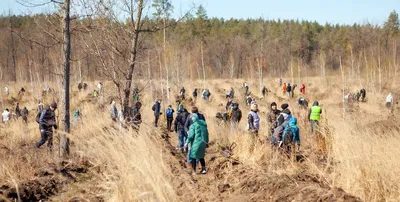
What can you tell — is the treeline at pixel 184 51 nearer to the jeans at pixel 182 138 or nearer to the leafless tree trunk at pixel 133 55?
the leafless tree trunk at pixel 133 55

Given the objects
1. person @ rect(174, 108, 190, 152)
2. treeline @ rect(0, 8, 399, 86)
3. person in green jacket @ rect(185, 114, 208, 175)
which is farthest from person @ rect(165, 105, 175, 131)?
person in green jacket @ rect(185, 114, 208, 175)

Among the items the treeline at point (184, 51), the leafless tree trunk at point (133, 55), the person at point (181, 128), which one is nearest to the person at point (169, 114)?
the treeline at point (184, 51)

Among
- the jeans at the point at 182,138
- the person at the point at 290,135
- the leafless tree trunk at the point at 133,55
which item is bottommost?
the jeans at the point at 182,138

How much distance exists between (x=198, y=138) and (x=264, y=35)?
35472 mm

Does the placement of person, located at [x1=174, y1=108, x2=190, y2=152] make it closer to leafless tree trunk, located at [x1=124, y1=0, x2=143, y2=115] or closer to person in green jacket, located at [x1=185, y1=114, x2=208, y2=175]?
leafless tree trunk, located at [x1=124, y1=0, x2=143, y2=115]

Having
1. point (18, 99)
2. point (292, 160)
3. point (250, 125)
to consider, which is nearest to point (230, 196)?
point (292, 160)

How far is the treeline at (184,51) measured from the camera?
12.5 metres

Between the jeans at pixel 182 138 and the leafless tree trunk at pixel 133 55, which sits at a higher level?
the leafless tree trunk at pixel 133 55

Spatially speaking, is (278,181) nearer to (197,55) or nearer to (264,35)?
(264,35)

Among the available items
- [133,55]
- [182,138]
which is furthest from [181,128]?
[133,55]

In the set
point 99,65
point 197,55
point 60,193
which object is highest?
point 197,55

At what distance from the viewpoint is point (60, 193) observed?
7.92 meters

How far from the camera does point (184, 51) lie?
55094 mm

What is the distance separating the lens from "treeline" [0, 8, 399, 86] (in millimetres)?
12492
